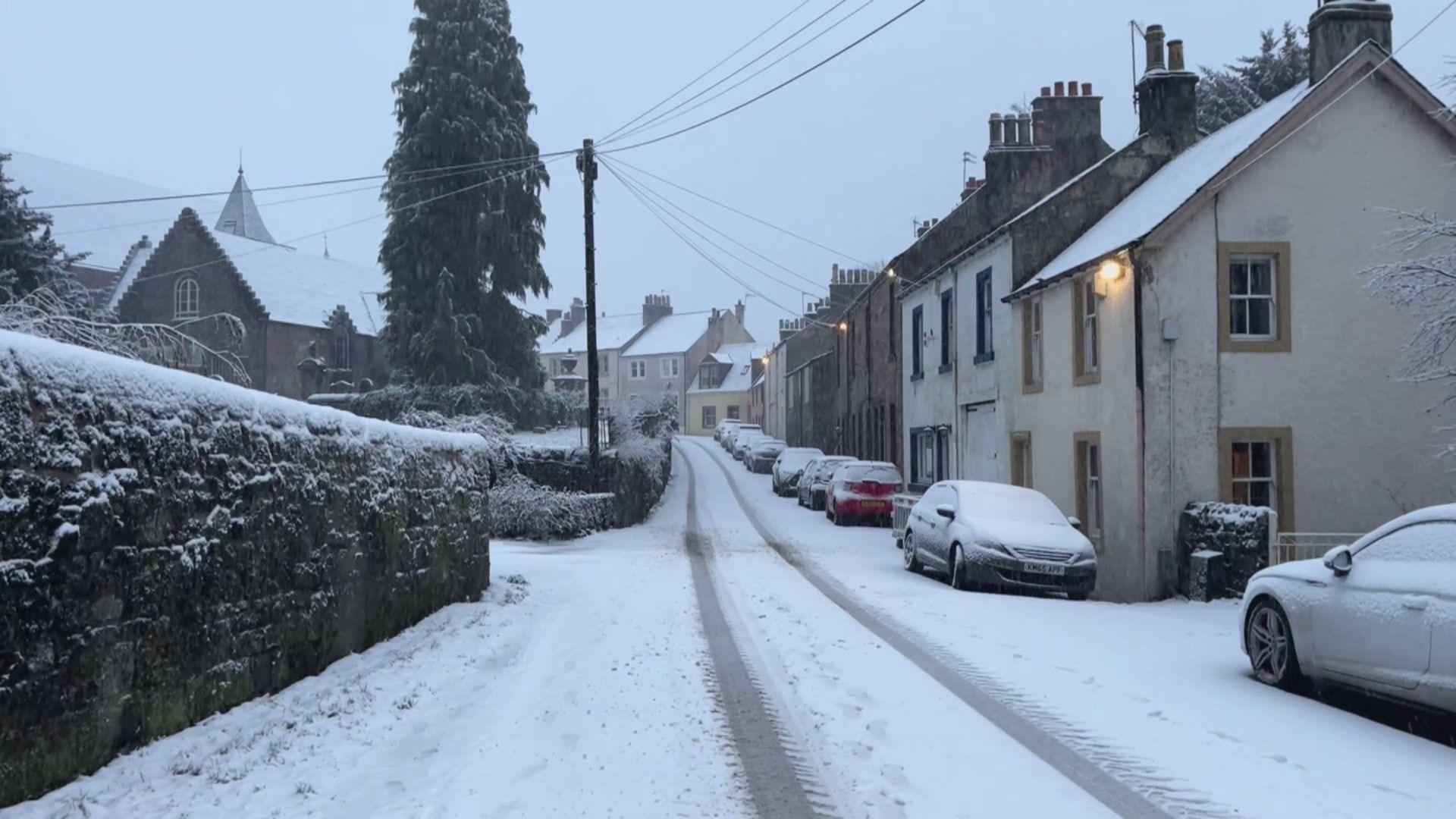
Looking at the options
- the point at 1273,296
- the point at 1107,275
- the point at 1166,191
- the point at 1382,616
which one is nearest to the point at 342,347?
the point at 1166,191

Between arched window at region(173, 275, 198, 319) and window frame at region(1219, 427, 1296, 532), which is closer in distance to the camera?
window frame at region(1219, 427, 1296, 532)

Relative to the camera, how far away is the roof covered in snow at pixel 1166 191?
19.9 meters

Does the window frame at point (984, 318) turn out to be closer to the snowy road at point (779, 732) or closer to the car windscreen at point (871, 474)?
the car windscreen at point (871, 474)

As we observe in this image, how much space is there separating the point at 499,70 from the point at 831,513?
853 inches

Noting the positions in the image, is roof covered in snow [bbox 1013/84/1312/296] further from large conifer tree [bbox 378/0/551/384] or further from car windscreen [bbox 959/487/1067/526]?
large conifer tree [bbox 378/0/551/384]

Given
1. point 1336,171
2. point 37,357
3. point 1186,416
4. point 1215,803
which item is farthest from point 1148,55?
point 37,357

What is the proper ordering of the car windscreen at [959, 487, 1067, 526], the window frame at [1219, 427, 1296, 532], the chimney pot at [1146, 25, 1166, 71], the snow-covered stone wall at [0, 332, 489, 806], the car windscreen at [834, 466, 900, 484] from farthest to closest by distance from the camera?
the car windscreen at [834, 466, 900, 484], the chimney pot at [1146, 25, 1166, 71], the window frame at [1219, 427, 1296, 532], the car windscreen at [959, 487, 1067, 526], the snow-covered stone wall at [0, 332, 489, 806]

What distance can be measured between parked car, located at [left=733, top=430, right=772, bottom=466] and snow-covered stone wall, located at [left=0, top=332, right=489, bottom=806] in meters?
51.5

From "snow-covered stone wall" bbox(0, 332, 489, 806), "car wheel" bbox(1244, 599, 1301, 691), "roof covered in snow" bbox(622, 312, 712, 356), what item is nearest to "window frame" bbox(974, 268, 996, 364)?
"car wheel" bbox(1244, 599, 1301, 691)

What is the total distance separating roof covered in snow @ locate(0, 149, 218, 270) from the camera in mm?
69500

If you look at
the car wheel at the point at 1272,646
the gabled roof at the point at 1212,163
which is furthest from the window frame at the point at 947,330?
the car wheel at the point at 1272,646

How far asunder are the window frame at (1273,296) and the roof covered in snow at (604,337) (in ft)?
297

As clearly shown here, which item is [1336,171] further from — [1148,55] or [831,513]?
[831,513]

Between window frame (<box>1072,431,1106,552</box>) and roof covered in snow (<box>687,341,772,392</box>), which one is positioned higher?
roof covered in snow (<box>687,341,772,392</box>)
